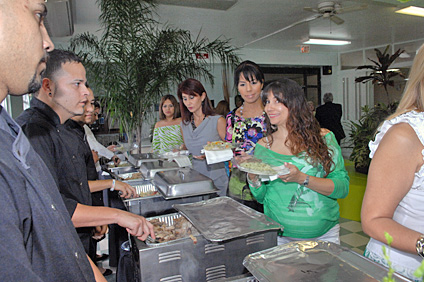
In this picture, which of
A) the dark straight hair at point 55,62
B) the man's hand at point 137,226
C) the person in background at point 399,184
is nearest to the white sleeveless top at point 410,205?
the person in background at point 399,184

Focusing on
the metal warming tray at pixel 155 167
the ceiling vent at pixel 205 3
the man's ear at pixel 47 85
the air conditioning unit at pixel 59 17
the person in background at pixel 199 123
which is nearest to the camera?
the man's ear at pixel 47 85

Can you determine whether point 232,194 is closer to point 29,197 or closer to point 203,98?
point 203,98

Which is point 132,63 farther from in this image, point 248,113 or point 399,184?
point 399,184

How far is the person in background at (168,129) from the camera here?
11.6 ft

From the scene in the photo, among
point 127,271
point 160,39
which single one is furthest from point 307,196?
point 160,39

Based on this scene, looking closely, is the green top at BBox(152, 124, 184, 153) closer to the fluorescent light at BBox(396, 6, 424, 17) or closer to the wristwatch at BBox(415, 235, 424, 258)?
the wristwatch at BBox(415, 235, 424, 258)

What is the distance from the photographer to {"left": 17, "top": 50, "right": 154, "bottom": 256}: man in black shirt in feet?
3.98

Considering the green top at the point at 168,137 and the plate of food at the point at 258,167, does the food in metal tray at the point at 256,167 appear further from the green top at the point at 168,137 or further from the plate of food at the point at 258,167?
the green top at the point at 168,137

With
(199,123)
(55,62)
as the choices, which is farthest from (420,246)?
(199,123)

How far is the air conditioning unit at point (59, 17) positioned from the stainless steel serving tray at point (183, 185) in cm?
273

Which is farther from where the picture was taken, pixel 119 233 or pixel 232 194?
pixel 119 233

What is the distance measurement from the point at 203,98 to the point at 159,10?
2998 mm

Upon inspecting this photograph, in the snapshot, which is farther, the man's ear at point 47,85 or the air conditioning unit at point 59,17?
the air conditioning unit at point 59,17

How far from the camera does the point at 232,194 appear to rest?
1.99 metres
